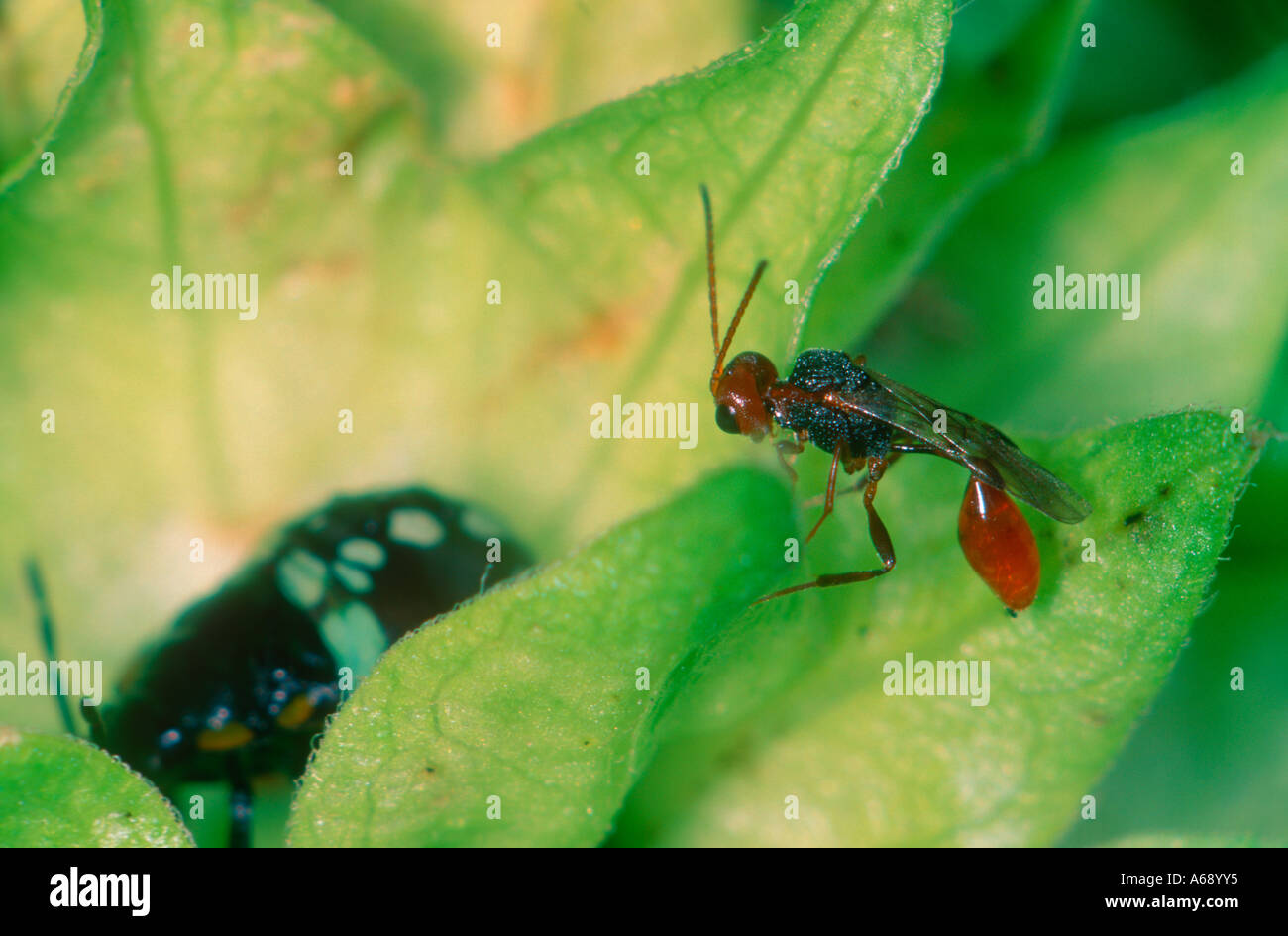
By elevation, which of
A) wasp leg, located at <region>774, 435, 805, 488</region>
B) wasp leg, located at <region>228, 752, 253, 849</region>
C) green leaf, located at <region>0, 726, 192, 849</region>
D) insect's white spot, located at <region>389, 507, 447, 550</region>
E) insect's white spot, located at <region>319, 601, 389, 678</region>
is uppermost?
wasp leg, located at <region>774, 435, 805, 488</region>

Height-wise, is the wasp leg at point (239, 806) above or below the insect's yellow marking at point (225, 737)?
below

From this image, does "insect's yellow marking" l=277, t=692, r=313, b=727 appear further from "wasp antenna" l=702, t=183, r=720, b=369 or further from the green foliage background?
"wasp antenna" l=702, t=183, r=720, b=369

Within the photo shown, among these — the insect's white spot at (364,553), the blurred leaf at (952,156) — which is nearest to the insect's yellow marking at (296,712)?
the insect's white spot at (364,553)

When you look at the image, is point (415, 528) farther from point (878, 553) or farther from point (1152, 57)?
point (1152, 57)

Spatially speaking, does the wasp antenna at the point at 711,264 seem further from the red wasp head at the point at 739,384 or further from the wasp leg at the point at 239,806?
the wasp leg at the point at 239,806

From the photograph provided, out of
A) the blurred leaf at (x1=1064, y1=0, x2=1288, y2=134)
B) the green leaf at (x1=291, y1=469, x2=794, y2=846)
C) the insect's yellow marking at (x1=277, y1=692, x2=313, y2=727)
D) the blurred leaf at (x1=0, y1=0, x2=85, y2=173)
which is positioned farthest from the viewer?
the blurred leaf at (x1=1064, y1=0, x2=1288, y2=134)

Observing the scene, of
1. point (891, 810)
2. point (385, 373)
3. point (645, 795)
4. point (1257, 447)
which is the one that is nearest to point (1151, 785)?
point (891, 810)

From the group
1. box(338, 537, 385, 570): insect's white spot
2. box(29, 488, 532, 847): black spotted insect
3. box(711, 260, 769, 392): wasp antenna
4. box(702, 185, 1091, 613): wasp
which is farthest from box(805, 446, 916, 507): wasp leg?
box(338, 537, 385, 570): insect's white spot

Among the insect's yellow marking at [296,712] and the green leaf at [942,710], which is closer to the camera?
the green leaf at [942,710]
